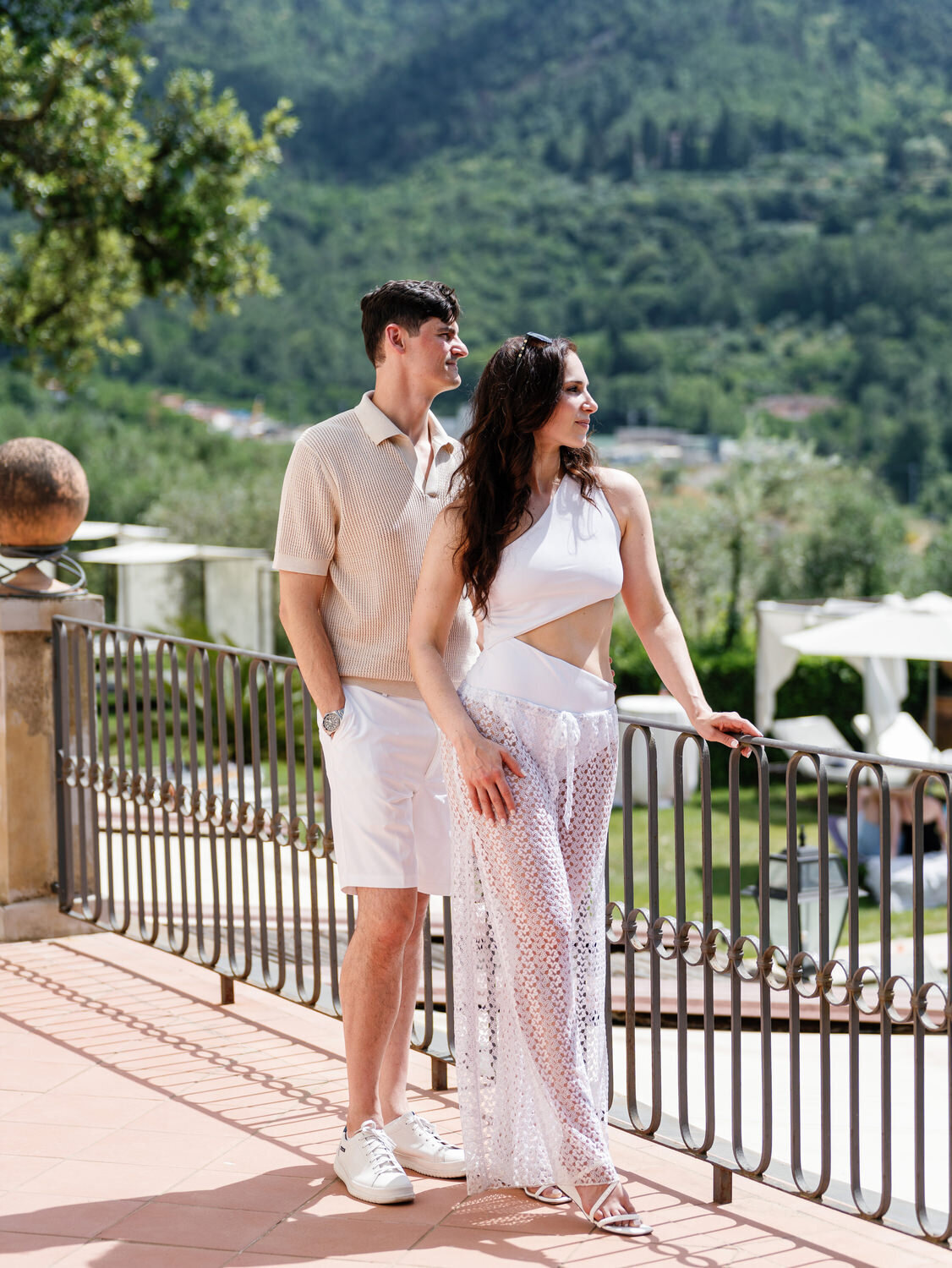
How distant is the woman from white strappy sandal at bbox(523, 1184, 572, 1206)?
0.20ft

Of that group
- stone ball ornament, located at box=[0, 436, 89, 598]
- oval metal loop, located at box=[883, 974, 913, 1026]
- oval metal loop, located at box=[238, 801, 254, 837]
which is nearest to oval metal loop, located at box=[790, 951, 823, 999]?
oval metal loop, located at box=[883, 974, 913, 1026]

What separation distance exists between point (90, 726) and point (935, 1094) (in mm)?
3620

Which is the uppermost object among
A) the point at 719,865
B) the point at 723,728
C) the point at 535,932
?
the point at 723,728

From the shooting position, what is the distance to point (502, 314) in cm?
7162

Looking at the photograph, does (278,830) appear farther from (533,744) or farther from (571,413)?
(571,413)

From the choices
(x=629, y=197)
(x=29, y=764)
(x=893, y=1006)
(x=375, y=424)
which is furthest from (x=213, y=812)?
(x=629, y=197)

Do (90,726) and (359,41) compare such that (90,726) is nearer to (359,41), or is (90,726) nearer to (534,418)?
(534,418)

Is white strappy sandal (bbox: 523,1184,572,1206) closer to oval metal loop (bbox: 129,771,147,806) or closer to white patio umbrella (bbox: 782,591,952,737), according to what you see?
oval metal loop (bbox: 129,771,147,806)

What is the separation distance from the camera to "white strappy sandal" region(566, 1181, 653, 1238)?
242 centimetres

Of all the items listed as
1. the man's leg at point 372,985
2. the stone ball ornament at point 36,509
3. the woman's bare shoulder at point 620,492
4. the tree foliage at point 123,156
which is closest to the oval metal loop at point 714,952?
the man's leg at point 372,985

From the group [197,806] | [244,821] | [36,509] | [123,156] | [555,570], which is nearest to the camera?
[555,570]

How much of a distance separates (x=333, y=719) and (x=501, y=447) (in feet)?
1.87

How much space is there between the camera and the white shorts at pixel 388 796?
2.54 metres

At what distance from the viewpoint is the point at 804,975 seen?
2.45m
